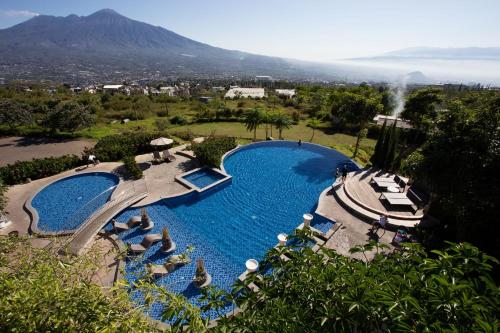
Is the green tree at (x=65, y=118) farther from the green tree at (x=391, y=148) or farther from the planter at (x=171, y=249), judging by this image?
the green tree at (x=391, y=148)

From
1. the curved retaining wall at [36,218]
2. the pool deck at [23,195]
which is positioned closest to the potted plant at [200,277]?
the curved retaining wall at [36,218]

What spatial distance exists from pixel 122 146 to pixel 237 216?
14.9 metres

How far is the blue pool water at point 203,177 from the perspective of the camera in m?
19.4

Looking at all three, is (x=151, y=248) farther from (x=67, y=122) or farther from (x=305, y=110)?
(x=305, y=110)

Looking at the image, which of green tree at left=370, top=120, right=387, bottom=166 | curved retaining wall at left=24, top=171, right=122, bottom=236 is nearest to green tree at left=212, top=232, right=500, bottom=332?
curved retaining wall at left=24, top=171, right=122, bottom=236

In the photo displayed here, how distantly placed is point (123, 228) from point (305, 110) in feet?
152

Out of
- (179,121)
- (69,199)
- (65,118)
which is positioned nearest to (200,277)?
(69,199)

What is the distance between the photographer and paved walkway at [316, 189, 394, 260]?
1252cm

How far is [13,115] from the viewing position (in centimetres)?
2731

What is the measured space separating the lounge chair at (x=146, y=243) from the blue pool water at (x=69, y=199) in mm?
4371

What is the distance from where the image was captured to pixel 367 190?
59.9 feet

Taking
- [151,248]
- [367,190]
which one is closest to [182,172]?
[151,248]

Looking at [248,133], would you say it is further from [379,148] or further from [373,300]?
[373,300]

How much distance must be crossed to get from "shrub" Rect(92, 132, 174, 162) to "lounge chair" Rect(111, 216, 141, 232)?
1100 cm
